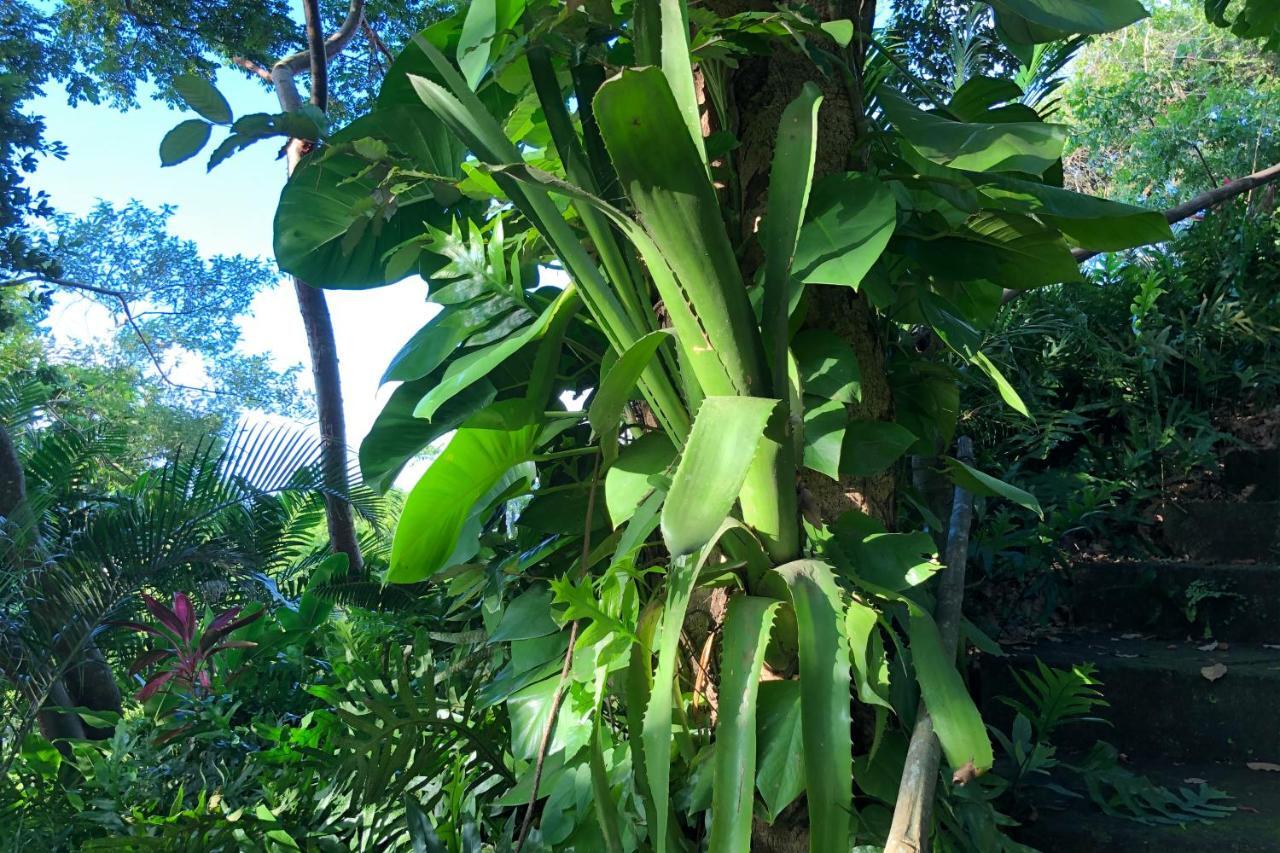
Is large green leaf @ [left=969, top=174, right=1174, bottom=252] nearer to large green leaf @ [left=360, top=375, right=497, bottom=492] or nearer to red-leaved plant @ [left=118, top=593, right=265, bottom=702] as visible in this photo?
large green leaf @ [left=360, top=375, right=497, bottom=492]

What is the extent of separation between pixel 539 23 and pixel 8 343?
36.5 ft

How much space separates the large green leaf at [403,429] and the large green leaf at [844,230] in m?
0.38

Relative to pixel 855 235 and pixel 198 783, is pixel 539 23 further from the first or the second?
pixel 198 783

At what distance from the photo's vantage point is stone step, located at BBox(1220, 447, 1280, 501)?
7.82ft

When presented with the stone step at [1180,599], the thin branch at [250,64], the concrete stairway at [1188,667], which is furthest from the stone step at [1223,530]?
the thin branch at [250,64]

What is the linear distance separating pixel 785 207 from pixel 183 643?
1.75 m

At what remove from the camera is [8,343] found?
9.48m

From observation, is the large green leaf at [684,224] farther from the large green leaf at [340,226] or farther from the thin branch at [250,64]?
the thin branch at [250,64]

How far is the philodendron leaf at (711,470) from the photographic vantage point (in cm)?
56

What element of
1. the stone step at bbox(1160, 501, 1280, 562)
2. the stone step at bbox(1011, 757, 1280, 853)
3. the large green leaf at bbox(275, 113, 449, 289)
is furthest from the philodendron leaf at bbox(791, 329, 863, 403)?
the stone step at bbox(1160, 501, 1280, 562)

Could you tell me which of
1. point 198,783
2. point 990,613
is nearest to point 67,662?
point 198,783

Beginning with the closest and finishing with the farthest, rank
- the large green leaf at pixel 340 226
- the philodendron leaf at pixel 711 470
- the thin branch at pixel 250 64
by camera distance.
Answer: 1. the philodendron leaf at pixel 711 470
2. the large green leaf at pixel 340 226
3. the thin branch at pixel 250 64

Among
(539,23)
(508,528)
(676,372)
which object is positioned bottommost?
(508,528)

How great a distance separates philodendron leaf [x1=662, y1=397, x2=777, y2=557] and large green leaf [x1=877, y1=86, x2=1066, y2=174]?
336 millimetres
